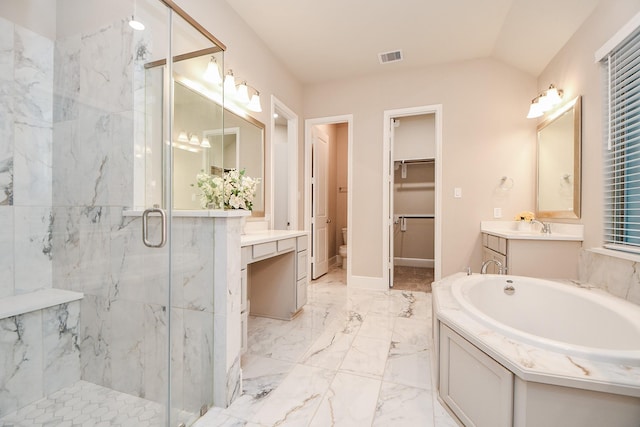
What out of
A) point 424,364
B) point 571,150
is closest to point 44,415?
point 424,364

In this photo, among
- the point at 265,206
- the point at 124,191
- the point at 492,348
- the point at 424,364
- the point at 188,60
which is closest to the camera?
the point at 492,348

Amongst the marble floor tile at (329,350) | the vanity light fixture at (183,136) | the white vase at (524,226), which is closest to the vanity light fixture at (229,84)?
the vanity light fixture at (183,136)

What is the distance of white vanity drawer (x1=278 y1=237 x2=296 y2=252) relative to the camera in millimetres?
2416

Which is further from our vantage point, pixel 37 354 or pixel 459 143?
pixel 459 143

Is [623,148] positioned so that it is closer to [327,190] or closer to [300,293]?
[300,293]

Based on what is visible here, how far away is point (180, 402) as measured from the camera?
140cm

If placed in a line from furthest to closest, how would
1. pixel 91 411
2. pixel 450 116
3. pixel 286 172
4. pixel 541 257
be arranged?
pixel 286 172 < pixel 450 116 < pixel 541 257 < pixel 91 411

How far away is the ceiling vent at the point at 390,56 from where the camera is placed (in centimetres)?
327

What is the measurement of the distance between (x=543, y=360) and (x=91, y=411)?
2043 mm

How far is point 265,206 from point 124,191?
161cm

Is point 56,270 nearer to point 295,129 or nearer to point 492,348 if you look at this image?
point 492,348

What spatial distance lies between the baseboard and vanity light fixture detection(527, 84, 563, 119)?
9.60ft

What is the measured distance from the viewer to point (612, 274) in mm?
1892

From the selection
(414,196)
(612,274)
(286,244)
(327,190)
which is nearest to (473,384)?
(612,274)
